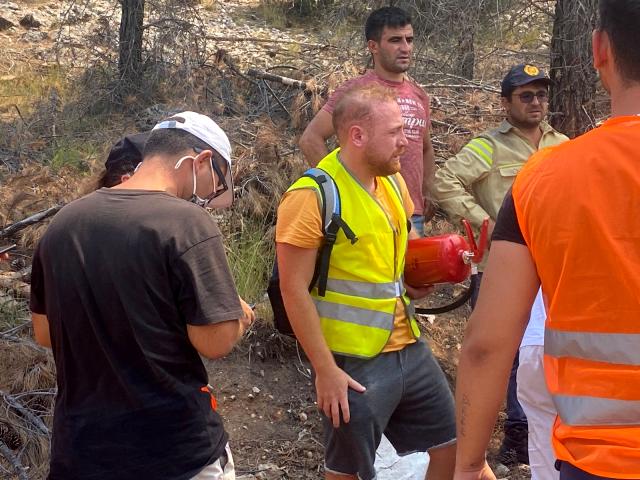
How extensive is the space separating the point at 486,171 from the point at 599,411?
8.19ft

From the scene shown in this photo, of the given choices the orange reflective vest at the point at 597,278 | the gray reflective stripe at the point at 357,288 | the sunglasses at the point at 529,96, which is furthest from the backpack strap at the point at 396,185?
the orange reflective vest at the point at 597,278

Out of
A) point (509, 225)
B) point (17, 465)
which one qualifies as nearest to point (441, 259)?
point (509, 225)

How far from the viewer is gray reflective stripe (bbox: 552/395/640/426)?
1.49 metres

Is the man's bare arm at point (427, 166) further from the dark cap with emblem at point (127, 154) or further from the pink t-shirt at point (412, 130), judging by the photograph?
the dark cap with emblem at point (127, 154)

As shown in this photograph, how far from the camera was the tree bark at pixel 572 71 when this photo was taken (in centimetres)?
526

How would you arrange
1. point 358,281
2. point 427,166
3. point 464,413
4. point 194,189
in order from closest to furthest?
point 464,413
point 194,189
point 358,281
point 427,166

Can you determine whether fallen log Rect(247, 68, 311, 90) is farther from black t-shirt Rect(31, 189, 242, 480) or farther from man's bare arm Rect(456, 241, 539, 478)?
man's bare arm Rect(456, 241, 539, 478)

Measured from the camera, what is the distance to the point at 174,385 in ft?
6.87

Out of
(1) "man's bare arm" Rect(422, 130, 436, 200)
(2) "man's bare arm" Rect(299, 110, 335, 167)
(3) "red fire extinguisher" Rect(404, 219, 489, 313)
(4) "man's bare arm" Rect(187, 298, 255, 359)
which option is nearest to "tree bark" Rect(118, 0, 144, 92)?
(2) "man's bare arm" Rect(299, 110, 335, 167)

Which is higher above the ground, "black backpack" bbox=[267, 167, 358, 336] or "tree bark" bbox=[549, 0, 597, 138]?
"tree bark" bbox=[549, 0, 597, 138]

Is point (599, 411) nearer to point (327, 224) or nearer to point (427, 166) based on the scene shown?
point (327, 224)

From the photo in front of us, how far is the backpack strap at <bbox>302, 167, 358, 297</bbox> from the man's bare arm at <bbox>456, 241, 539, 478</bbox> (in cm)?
100

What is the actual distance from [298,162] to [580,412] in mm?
4241

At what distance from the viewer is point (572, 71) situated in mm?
5301
